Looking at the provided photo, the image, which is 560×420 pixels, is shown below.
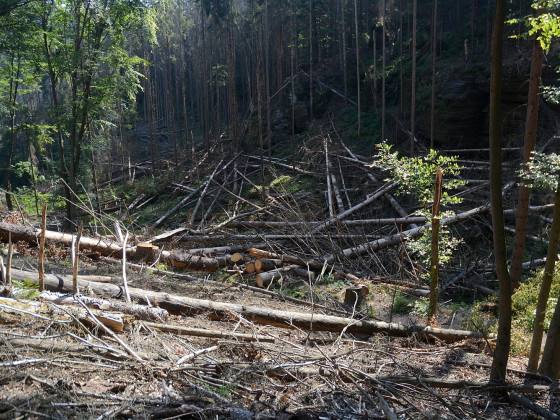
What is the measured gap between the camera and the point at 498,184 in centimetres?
345

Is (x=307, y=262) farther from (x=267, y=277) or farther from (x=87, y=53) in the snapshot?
(x=87, y=53)

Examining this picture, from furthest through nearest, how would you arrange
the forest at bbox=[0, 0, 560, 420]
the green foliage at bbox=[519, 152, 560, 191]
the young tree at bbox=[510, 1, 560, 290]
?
the young tree at bbox=[510, 1, 560, 290], the green foliage at bbox=[519, 152, 560, 191], the forest at bbox=[0, 0, 560, 420]

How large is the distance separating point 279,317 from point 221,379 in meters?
2.22

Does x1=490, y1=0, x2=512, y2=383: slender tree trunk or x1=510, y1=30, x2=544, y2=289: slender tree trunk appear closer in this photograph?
x1=490, y1=0, x2=512, y2=383: slender tree trunk

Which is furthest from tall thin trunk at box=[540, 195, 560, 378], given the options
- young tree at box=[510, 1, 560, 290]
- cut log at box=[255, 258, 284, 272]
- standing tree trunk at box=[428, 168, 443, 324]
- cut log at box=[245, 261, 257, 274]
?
cut log at box=[245, 261, 257, 274]

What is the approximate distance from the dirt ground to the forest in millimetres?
25

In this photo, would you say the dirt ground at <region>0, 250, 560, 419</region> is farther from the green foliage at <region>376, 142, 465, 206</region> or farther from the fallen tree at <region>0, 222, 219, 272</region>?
the fallen tree at <region>0, 222, 219, 272</region>

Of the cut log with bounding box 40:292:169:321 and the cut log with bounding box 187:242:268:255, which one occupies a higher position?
the cut log with bounding box 40:292:169:321

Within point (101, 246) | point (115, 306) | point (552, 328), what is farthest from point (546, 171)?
point (101, 246)

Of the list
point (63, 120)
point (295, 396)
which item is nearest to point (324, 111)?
point (63, 120)

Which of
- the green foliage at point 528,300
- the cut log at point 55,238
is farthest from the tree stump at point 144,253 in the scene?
the green foliage at point 528,300

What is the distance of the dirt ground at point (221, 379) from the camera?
310 centimetres

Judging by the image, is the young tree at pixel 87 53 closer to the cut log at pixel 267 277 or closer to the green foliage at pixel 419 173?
the cut log at pixel 267 277

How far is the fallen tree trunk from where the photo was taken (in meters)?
5.80
